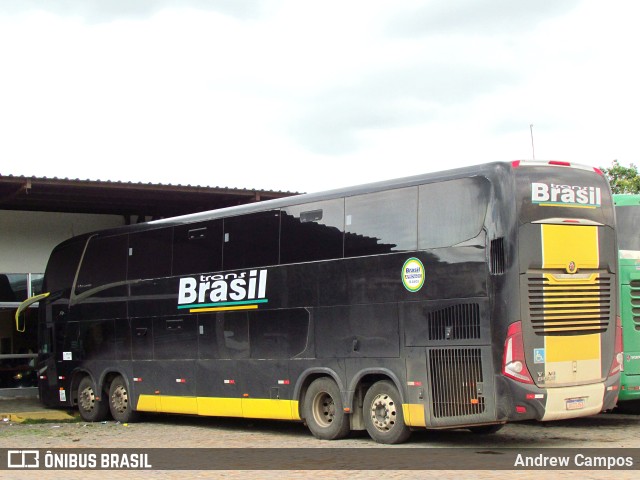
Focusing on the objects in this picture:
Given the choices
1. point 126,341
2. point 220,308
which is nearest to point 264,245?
point 220,308

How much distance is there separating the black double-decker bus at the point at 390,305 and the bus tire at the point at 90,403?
1234 mm

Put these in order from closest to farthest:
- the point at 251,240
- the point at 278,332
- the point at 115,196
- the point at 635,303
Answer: the point at 278,332 < the point at 635,303 < the point at 251,240 < the point at 115,196

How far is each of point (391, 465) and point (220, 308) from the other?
233 inches

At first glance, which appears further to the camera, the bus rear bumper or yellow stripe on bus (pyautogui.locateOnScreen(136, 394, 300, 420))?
yellow stripe on bus (pyautogui.locateOnScreen(136, 394, 300, 420))

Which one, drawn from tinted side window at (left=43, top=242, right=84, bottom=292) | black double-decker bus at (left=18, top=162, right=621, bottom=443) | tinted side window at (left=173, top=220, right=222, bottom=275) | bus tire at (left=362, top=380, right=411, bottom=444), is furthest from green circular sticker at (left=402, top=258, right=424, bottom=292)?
tinted side window at (left=43, top=242, right=84, bottom=292)

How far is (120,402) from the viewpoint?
19.1 meters

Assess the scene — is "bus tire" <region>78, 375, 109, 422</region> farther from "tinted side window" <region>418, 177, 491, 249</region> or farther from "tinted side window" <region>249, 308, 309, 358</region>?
"tinted side window" <region>418, 177, 491, 249</region>

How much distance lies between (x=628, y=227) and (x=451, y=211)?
179 inches

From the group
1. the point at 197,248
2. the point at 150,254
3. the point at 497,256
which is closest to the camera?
the point at 497,256

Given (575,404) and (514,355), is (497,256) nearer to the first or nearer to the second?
(514,355)

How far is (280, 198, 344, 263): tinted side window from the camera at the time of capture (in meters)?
14.6

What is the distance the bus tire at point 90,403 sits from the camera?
19.4 metres

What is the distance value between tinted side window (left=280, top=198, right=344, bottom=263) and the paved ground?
9.26ft

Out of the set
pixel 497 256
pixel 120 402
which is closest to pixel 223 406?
pixel 120 402
